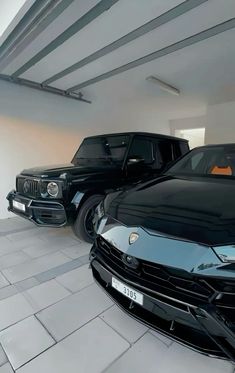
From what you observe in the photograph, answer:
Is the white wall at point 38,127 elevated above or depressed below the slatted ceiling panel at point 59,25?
below

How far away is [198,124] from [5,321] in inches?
Result: 303

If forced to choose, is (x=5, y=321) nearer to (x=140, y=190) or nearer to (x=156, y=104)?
(x=140, y=190)

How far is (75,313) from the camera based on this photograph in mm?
1806

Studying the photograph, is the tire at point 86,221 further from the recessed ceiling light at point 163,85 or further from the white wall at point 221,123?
the white wall at point 221,123

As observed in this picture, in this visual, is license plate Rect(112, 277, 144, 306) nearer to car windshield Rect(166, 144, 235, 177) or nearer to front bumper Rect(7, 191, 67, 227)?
car windshield Rect(166, 144, 235, 177)

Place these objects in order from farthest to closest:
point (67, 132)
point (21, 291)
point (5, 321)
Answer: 1. point (67, 132)
2. point (21, 291)
3. point (5, 321)

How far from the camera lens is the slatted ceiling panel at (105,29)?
86.8 inches

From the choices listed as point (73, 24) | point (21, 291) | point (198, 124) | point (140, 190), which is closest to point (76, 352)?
point (21, 291)

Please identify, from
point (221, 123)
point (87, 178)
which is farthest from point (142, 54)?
point (221, 123)

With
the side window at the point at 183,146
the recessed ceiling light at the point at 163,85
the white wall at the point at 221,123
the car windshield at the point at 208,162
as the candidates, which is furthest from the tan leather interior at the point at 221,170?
the white wall at the point at 221,123

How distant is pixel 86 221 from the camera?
2.99m

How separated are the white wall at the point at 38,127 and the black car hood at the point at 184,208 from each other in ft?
11.1

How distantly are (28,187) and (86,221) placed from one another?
0.90 metres

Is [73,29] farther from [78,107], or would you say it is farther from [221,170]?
[78,107]
